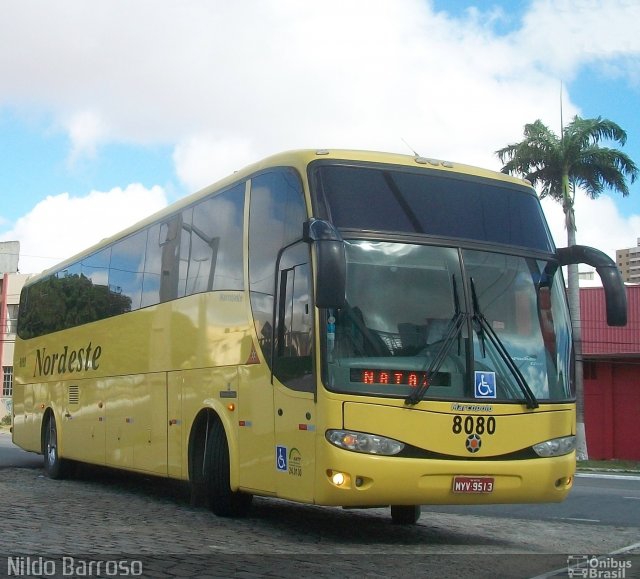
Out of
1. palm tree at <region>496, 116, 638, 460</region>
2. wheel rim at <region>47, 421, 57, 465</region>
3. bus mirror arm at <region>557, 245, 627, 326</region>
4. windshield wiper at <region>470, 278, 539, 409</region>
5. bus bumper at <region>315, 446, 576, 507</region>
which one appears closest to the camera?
bus bumper at <region>315, 446, 576, 507</region>

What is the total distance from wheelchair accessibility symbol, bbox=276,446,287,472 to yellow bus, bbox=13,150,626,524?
0.09ft

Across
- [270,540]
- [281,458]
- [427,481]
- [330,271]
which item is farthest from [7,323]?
[330,271]

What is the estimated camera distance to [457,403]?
879 cm

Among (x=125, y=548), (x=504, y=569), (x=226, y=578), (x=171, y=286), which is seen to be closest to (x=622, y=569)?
(x=504, y=569)

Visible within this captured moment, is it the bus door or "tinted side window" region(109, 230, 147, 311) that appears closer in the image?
the bus door

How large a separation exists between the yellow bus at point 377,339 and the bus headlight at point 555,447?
0.03 metres

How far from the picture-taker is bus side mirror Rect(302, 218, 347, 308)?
8.11 m

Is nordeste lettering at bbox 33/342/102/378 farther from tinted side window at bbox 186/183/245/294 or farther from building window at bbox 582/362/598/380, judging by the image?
building window at bbox 582/362/598/380

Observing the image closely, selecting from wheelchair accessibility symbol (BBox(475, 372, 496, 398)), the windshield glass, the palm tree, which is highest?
the palm tree

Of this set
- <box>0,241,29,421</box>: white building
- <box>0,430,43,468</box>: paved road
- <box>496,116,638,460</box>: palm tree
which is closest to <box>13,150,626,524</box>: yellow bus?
<box>0,430,43,468</box>: paved road

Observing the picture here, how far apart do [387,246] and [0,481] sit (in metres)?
9.00

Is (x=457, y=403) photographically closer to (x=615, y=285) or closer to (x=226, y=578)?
(x=615, y=285)

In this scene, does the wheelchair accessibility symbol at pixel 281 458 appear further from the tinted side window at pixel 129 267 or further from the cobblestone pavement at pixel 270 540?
the tinted side window at pixel 129 267

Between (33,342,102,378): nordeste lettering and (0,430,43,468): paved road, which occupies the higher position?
(33,342,102,378): nordeste lettering
